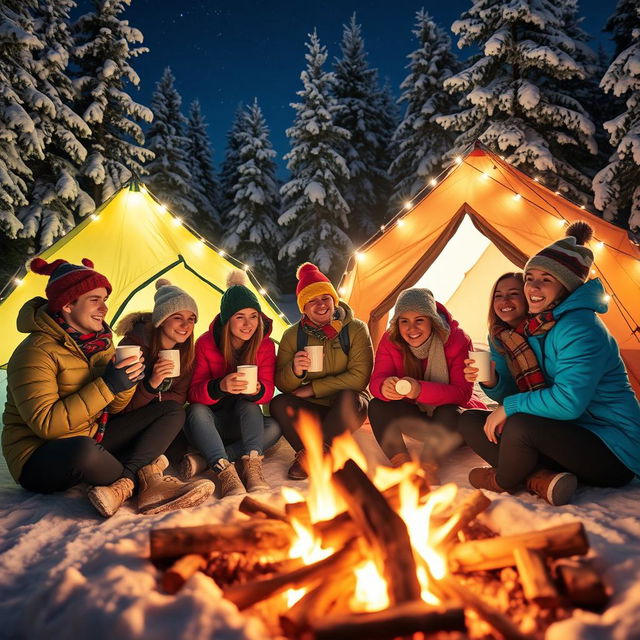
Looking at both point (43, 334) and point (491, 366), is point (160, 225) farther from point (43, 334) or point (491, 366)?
point (491, 366)

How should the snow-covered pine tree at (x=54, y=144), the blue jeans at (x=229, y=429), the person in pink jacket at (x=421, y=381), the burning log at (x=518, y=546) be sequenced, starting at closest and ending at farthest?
the burning log at (x=518, y=546) → the blue jeans at (x=229, y=429) → the person in pink jacket at (x=421, y=381) → the snow-covered pine tree at (x=54, y=144)

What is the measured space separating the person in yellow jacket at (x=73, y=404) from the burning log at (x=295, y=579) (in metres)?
1.16

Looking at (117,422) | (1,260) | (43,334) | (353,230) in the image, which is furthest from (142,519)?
(353,230)

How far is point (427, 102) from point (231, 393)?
517 inches

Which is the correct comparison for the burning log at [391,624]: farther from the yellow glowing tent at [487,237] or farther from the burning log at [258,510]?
the yellow glowing tent at [487,237]

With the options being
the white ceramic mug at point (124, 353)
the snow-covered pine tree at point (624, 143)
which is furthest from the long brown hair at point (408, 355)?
the snow-covered pine tree at point (624, 143)

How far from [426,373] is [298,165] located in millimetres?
12566

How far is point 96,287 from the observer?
251 cm

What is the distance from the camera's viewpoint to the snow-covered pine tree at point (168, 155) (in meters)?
15.3

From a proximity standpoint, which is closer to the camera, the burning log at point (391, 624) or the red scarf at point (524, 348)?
the burning log at point (391, 624)

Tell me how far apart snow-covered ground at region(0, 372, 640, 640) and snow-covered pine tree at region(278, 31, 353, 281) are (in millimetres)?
12020

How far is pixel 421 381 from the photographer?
2982mm

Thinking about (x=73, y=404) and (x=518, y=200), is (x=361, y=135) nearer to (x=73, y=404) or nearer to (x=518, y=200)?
(x=518, y=200)

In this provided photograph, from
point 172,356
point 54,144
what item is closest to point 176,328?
point 172,356
